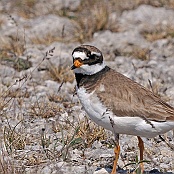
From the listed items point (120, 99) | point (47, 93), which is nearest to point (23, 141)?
point (120, 99)

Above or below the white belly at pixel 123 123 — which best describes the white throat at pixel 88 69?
above

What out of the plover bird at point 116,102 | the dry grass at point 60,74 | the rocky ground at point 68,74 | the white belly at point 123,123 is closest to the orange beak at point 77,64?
the plover bird at point 116,102

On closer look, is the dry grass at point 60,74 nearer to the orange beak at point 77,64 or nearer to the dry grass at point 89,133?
the dry grass at point 89,133

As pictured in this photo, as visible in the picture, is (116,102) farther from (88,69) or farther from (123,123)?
(88,69)

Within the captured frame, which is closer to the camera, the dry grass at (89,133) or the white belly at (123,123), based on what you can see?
the white belly at (123,123)

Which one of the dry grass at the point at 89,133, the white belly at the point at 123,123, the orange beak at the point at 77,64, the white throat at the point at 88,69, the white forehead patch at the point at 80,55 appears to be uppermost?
the white forehead patch at the point at 80,55

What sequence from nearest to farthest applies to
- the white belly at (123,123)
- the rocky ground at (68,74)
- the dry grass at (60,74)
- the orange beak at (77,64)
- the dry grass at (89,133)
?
1. the white belly at (123,123)
2. the orange beak at (77,64)
3. the rocky ground at (68,74)
4. the dry grass at (89,133)
5. the dry grass at (60,74)

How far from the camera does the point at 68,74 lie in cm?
804

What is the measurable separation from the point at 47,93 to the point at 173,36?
2.84 meters

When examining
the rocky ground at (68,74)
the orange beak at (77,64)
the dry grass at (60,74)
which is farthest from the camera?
the dry grass at (60,74)

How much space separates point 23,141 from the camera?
578 cm

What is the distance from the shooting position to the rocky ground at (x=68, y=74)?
216 inches

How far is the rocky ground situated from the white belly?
27 cm

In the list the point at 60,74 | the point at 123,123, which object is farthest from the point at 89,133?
the point at 60,74
